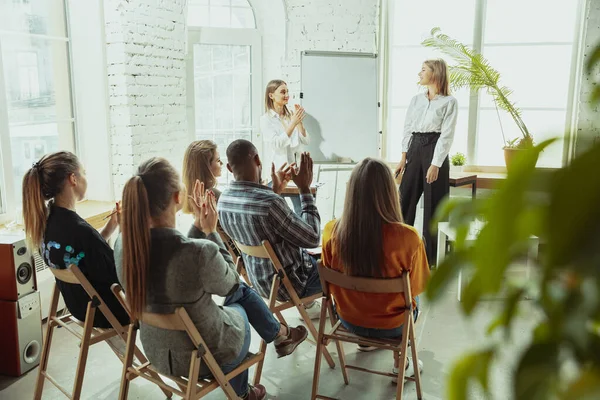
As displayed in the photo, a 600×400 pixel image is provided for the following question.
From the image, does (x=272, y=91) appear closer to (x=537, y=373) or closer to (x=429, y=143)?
(x=429, y=143)

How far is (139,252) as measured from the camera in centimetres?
184

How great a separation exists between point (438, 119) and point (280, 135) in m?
1.30

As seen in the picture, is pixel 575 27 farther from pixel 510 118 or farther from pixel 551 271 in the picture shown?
pixel 551 271

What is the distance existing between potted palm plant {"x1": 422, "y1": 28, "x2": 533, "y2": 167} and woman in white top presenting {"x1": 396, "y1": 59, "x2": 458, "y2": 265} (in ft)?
2.01

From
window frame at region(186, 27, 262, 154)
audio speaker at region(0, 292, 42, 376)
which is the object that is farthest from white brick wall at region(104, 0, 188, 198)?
audio speaker at region(0, 292, 42, 376)

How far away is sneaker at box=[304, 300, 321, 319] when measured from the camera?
3.47 meters

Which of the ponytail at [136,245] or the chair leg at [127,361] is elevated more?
the ponytail at [136,245]

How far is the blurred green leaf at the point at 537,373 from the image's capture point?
11.2 inches

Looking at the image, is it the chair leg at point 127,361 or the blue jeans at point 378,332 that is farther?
the blue jeans at point 378,332

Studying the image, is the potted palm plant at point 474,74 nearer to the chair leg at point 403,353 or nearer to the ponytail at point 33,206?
the chair leg at point 403,353

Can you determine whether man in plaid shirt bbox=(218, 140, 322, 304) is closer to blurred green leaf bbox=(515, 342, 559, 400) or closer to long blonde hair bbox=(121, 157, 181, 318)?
long blonde hair bbox=(121, 157, 181, 318)

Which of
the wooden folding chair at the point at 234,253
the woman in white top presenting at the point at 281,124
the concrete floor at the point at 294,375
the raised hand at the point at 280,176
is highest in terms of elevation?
the woman in white top presenting at the point at 281,124

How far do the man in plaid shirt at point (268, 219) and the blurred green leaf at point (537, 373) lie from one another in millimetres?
2205

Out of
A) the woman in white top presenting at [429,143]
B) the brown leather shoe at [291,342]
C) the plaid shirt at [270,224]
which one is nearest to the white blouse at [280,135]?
the woman in white top presenting at [429,143]
